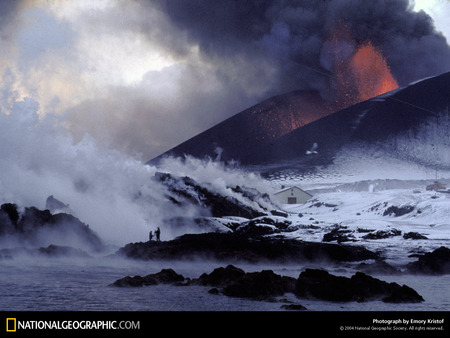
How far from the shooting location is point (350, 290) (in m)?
20.7

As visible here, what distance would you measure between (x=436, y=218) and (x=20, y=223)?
108 ft

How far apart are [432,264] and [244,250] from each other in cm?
1241

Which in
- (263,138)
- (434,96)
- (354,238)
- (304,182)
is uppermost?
(434,96)

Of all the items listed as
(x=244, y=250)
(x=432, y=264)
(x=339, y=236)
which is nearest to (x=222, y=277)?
(x=244, y=250)

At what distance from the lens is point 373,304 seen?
762 inches


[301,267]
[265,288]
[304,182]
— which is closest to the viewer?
[265,288]

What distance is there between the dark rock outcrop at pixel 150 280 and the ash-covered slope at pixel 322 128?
2518 inches

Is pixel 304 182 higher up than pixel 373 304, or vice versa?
pixel 304 182

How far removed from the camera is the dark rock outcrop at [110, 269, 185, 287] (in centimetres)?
2288
